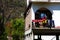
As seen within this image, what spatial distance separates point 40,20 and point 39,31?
126cm

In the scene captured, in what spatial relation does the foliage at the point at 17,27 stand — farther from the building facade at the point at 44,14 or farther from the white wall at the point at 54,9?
the white wall at the point at 54,9

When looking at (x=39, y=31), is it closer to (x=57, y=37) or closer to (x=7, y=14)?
(x=57, y=37)

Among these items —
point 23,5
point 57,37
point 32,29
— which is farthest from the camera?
point 23,5

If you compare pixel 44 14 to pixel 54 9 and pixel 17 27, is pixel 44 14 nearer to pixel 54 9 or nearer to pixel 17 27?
pixel 54 9

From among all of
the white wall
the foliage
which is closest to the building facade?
the white wall

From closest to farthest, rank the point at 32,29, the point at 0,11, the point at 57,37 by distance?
the point at 32,29, the point at 57,37, the point at 0,11

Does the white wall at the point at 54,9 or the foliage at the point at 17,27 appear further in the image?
the foliage at the point at 17,27

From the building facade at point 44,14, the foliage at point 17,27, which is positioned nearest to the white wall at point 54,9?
the building facade at point 44,14

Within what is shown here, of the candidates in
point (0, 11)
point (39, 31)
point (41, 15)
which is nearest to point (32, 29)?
point (39, 31)

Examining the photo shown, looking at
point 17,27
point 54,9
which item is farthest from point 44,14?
point 17,27

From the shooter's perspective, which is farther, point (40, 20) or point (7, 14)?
point (7, 14)

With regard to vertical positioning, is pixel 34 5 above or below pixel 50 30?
above

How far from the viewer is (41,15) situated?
3775 centimetres

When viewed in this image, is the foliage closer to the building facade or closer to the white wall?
the building facade
